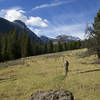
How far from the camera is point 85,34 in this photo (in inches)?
897

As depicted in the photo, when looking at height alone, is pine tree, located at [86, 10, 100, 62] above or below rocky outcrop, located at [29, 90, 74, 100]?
above

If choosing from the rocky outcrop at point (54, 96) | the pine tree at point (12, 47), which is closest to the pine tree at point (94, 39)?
the rocky outcrop at point (54, 96)

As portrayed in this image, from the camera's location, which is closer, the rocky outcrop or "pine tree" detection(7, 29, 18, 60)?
the rocky outcrop

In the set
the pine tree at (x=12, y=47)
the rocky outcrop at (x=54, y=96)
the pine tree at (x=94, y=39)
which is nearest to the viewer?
the rocky outcrop at (x=54, y=96)

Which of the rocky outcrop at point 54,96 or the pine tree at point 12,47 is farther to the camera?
the pine tree at point 12,47

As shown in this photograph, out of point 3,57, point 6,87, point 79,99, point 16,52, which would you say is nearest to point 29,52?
point 16,52

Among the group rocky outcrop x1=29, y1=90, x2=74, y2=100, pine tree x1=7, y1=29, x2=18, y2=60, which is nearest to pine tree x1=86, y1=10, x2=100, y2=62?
rocky outcrop x1=29, y1=90, x2=74, y2=100

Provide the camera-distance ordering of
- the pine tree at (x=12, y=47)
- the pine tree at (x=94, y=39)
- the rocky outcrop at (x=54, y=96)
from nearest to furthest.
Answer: the rocky outcrop at (x=54, y=96) < the pine tree at (x=94, y=39) < the pine tree at (x=12, y=47)

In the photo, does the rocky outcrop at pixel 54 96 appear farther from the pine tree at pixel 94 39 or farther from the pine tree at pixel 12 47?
the pine tree at pixel 12 47

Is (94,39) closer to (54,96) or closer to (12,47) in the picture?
(54,96)

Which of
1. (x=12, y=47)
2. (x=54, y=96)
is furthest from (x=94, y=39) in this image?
(x=12, y=47)

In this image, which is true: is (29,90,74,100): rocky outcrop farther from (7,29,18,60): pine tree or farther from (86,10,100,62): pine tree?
(7,29,18,60): pine tree

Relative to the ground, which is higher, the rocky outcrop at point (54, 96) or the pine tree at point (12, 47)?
the pine tree at point (12, 47)

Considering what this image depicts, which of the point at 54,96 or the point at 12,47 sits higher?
the point at 12,47
